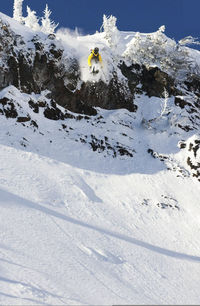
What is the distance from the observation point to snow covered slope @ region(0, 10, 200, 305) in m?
6.43

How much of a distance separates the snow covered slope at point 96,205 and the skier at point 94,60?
159 centimetres

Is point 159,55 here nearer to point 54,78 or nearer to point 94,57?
point 94,57

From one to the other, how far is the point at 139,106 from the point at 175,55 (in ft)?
41.6

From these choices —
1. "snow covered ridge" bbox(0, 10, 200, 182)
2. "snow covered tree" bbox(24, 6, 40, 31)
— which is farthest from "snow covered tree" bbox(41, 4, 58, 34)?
"snow covered ridge" bbox(0, 10, 200, 182)

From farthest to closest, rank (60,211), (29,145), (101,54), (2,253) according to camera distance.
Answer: (101,54), (29,145), (60,211), (2,253)

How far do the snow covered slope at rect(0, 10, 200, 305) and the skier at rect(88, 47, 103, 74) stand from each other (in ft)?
5.21

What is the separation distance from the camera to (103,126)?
18797mm

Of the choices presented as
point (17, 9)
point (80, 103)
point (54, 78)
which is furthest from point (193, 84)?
point (17, 9)

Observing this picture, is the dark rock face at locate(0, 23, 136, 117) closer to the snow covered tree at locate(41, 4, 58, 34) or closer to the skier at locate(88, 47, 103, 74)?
the skier at locate(88, 47, 103, 74)

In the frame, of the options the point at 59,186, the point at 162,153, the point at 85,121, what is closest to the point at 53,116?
the point at 85,121

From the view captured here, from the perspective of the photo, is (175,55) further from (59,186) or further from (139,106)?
(59,186)

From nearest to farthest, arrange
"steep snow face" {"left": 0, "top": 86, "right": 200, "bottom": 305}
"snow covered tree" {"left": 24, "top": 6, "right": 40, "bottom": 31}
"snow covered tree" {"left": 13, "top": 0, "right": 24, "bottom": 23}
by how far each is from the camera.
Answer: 1. "steep snow face" {"left": 0, "top": 86, "right": 200, "bottom": 305}
2. "snow covered tree" {"left": 24, "top": 6, "right": 40, "bottom": 31}
3. "snow covered tree" {"left": 13, "top": 0, "right": 24, "bottom": 23}

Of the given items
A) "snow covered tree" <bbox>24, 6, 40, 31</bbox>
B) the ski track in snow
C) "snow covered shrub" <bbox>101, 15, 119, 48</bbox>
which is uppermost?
"snow covered tree" <bbox>24, 6, 40, 31</bbox>

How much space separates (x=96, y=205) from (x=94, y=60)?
14336 mm
